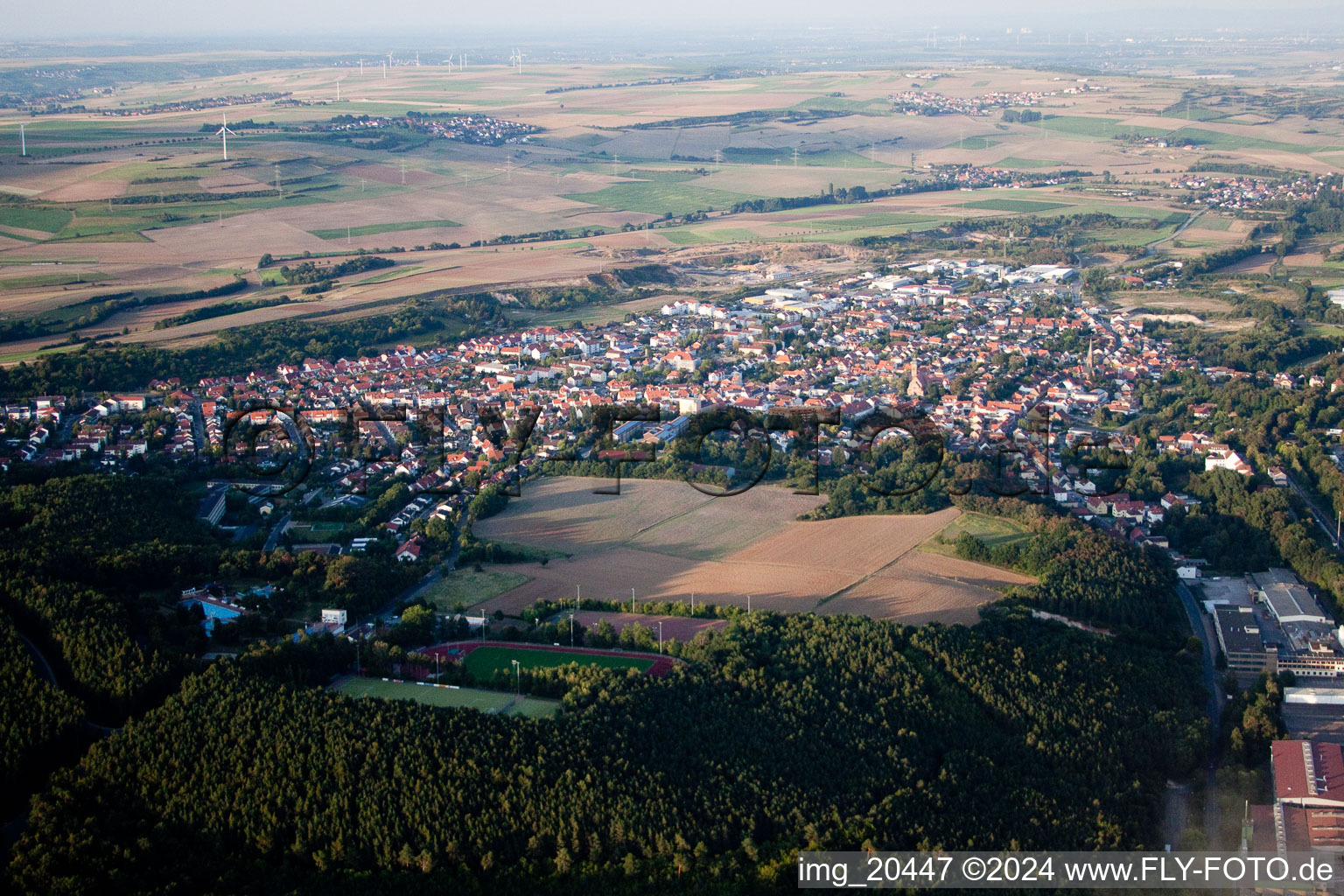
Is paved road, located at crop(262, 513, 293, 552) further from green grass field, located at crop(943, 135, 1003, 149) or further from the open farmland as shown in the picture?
green grass field, located at crop(943, 135, 1003, 149)

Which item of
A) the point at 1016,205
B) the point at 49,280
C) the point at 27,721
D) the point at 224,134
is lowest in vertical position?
the point at 27,721

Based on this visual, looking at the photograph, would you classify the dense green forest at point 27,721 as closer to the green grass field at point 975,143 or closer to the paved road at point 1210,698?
the paved road at point 1210,698

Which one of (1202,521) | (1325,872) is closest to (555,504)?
(1202,521)

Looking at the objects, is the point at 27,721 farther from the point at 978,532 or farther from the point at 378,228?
the point at 378,228

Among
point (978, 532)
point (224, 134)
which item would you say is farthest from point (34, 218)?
point (978, 532)

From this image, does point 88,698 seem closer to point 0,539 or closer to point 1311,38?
point 0,539

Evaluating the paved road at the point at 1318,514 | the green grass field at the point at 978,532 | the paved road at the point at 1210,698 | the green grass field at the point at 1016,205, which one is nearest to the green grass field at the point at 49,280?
the green grass field at the point at 978,532

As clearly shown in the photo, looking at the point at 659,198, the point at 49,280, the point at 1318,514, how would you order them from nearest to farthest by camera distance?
the point at 1318,514 → the point at 49,280 → the point at 659,198
